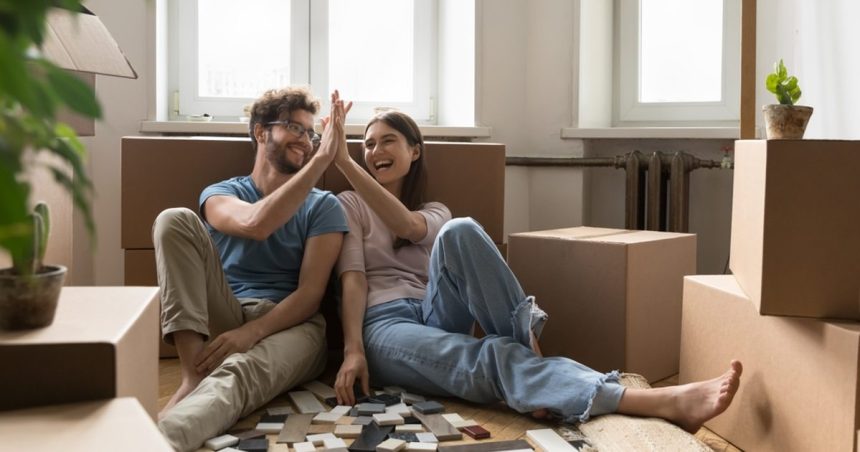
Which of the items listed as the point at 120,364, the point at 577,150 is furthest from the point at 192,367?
the point at 577,150

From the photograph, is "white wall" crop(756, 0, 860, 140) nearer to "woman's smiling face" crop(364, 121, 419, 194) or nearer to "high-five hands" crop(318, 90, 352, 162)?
"woman's smiling face" crop(364, 121, 419, 194)

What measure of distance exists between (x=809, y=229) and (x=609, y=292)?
2.67 feet

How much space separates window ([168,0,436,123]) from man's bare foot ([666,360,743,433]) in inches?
81.2

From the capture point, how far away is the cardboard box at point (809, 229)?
1.52 m

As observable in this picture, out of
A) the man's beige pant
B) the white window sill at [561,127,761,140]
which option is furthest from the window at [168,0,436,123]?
the man's beige pant

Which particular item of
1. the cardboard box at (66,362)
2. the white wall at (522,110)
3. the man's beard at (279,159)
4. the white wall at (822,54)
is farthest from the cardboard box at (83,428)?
the white wall at (522,110)

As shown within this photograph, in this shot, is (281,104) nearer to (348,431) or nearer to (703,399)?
(348,431)

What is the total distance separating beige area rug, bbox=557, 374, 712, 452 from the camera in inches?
66.1

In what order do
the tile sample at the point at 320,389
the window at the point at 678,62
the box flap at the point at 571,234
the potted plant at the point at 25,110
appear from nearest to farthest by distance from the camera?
the potted plant at the point at 25,110 → the tile sample at the point at 320,389 → the box flap at the point at 571,234 → the window at the point at 678,62

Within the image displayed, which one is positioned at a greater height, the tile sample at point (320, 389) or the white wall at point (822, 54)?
the white wall at point (822, 54)

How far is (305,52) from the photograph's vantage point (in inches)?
135

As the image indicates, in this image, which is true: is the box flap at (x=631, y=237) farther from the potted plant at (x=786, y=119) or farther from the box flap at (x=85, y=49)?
the box flap at (x=85, y=49)

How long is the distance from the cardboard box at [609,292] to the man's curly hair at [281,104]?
72cm

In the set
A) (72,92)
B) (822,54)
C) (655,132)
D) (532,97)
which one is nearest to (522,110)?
(532,97)
